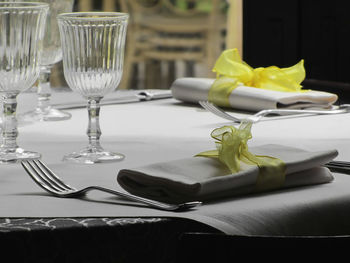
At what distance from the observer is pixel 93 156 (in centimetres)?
108

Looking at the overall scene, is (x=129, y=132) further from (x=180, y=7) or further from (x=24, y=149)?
(x=180, y=7)

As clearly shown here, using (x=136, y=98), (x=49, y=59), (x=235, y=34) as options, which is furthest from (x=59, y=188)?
(x=235, y=34)

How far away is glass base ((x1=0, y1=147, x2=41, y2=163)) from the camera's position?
107cm

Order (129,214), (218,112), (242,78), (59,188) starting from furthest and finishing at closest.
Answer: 1. (242,78)
2. (218,112)
3. (59,188)
4. (129,214)

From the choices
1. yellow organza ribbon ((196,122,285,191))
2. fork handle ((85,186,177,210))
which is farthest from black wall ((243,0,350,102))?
fork handle ((85,186,177,210))

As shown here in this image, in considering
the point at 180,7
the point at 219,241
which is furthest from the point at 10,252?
the point at 180,7

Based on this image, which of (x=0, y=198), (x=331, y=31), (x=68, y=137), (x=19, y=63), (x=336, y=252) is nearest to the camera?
(x=336, y=252)

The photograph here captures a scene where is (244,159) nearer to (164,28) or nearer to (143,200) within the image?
(143,200)

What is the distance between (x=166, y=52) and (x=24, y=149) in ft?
11.1

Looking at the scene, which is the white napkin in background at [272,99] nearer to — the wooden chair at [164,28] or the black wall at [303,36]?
the black wall at [303,36]

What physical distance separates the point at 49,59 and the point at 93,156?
1.29 feet

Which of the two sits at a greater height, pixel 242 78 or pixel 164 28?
pixel 242 78

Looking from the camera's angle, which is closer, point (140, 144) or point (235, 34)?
point (140, 144)

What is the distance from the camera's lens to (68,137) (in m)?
1.27
